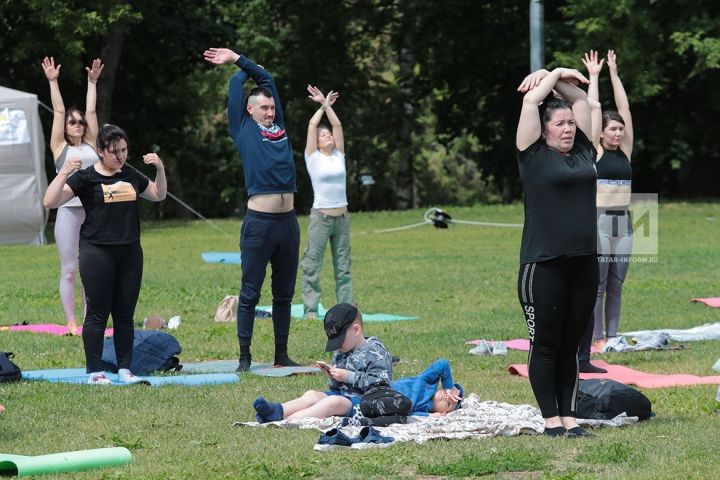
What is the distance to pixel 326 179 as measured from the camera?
13.9m

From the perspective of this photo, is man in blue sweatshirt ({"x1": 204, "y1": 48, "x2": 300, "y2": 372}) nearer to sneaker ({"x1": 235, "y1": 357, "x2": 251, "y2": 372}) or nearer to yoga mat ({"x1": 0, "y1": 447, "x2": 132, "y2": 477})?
sneaker ({"x1": 235, "y1": 357, "x2": 251, "y2": 372})

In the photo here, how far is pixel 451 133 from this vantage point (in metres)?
41.0

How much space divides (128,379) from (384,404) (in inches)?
96.7

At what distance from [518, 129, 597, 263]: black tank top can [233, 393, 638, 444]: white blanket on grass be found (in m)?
0.98

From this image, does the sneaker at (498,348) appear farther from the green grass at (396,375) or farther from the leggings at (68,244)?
the leggings at (68,244)

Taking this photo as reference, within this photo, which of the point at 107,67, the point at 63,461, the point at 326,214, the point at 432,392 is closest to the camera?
the point at 63,461

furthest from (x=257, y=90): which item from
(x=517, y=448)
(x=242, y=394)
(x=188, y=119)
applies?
(x=188, y=119)

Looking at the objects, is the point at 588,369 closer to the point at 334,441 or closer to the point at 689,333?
the point at 689,333

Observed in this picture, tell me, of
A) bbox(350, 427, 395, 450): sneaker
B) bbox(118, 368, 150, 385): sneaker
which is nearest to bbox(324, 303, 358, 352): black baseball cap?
bbox(350, 427, 395, 450): sneaker

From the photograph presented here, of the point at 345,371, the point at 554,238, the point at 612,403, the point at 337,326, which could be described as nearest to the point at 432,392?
the point at 345,371

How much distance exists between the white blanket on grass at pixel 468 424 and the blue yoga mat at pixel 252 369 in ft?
6.74

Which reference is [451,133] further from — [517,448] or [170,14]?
[517,448]

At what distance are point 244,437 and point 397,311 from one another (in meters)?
7.63

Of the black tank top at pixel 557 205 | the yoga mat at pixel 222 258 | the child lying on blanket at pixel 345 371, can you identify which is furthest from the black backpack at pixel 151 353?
the yoga mat at pixel 222 258
